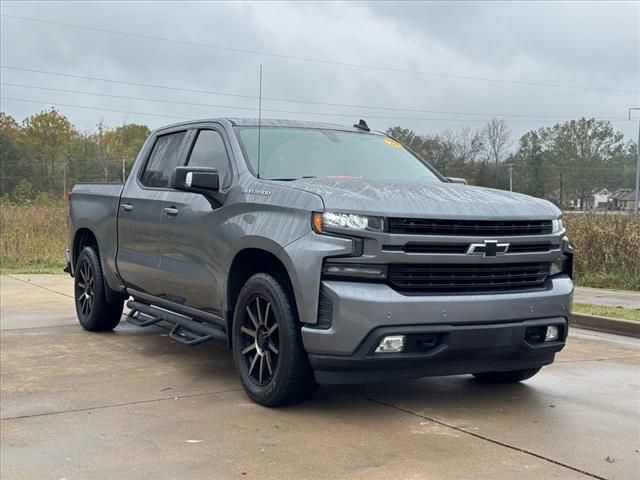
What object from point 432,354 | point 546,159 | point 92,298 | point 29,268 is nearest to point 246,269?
point 432,354

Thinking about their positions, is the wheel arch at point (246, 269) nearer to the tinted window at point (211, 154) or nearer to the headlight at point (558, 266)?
the tinted window at point (211, 154)

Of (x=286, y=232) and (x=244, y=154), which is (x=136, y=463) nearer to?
(x=286, y=232)

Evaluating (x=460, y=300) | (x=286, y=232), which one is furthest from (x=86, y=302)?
(x=460, y=300)

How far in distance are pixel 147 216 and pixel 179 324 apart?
3.24 feet

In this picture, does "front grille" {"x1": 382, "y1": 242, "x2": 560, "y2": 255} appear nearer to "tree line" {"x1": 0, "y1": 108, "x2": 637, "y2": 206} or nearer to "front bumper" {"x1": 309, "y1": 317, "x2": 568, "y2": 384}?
"front bumper" {"x1": 309, "y1": 317, "x2": 568, "y2": 384}

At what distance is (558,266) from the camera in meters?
5.23

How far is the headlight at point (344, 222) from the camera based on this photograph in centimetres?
453

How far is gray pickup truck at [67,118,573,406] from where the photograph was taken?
454 cm

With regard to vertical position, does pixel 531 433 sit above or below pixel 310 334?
below

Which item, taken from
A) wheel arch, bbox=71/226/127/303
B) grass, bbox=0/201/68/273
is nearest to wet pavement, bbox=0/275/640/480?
wheel arch, bbox=71/226/127/303

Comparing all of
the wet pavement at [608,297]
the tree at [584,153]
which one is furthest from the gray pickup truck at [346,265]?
the tree at [584,153]

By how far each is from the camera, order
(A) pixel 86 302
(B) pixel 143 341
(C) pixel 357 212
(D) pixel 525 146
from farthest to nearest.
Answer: (D) pixel 525 146, (A) pixel 86 302, (B) pixel 143 341, (C) pixel 357 212

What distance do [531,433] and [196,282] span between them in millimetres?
2640

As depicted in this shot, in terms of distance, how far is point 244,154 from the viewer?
5.72 m
